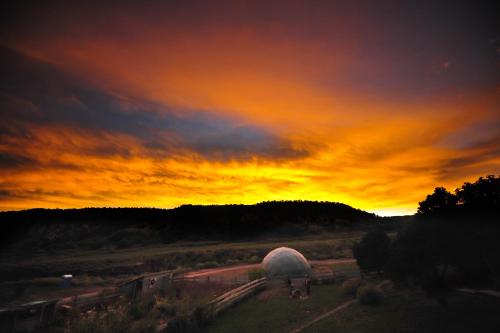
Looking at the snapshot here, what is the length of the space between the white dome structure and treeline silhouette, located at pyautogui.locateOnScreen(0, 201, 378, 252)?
91.8m

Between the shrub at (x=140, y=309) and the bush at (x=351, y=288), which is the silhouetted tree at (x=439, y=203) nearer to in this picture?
the bush at (x=351, y=288)

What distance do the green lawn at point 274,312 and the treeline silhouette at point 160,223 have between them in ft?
333

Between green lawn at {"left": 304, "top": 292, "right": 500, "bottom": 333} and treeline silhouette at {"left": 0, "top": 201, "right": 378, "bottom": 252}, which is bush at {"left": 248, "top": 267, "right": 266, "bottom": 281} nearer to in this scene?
green lawn at {"left": 304, "top": 292, "right": 500, "bottom": 333}

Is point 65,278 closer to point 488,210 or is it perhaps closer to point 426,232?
point 426,232

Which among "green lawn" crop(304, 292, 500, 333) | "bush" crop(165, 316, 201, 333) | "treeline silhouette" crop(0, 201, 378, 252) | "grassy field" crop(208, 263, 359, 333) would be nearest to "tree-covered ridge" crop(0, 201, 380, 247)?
"treeline silhouette" crop(0, 201, 378, 252)

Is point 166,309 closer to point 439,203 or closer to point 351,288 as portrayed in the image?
→ point 351,288

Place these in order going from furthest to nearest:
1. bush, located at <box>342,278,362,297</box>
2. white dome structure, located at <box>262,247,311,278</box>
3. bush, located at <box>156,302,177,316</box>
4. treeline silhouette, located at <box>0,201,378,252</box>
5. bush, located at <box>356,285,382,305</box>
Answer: treeline silhouette, located at <box>0,201,378,252</box>, white dome structure, located at <box>262,247,311,278</box>, bush, located at <box>342,278,362,297</box>, bush, located at <box>156,302,177,316</box>, bush, located at <box>356,285,382,305</box>

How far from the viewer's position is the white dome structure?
37.1m

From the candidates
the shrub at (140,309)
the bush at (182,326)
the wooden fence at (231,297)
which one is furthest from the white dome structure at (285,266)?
the bush at (182,326)

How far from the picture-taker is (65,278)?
4453 centimetres

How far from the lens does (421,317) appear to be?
62.8 feet

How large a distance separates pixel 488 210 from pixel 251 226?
135 meters

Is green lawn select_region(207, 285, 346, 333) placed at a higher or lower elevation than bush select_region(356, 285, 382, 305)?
lower

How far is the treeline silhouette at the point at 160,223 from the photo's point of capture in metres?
129
